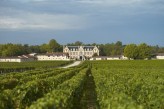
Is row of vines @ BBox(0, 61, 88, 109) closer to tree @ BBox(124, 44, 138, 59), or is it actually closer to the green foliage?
the green foliage

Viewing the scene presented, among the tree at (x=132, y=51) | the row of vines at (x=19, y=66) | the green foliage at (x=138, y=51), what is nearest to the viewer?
the row of vines at (x=19, y=66)

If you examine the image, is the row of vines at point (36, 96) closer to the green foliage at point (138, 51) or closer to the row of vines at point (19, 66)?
the row of vines at point (19, 66)

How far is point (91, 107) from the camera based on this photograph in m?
24.0

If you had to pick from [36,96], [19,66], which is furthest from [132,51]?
[36,96]

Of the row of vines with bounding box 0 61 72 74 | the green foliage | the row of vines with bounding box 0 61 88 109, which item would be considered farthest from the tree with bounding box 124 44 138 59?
the row of vines with bounding box 0 61 88 109

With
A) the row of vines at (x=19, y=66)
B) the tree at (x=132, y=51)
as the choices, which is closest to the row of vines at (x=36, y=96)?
the row of vines at (x=19, y=66)

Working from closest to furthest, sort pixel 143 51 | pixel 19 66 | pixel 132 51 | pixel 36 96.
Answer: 1. pixel 36 96
2. pixel 19 66
3. pixel 143 51
4. pixel 132 51

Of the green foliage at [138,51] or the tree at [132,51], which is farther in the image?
the tree at [132,51]

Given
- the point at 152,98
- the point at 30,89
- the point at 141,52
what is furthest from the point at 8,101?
the point at 141,52

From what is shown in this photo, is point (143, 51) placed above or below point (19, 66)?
above

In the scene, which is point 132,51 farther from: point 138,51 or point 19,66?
point 19,66

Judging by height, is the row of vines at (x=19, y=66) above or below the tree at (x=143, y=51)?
below

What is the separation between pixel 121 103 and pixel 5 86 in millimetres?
18665

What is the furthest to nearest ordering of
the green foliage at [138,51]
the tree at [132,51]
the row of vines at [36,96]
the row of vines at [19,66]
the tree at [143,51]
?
the tree at [132,51]
the green foliage at [138,51]
the tree at [143,51]
the row of vines at [19,66]
the row of vines at [36,96]
